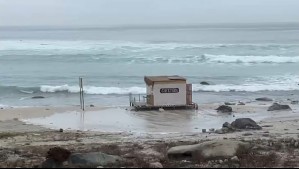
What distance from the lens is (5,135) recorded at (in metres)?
15.9

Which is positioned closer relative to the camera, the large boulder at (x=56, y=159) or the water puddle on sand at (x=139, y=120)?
the large boulder at (x=56, y=159)

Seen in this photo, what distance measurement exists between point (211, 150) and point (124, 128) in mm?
8705

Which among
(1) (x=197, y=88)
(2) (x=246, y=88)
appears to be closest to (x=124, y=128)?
(1) (x=197, y=88)

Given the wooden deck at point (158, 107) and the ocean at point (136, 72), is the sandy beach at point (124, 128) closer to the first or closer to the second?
the wooden deck at point (158, 107)

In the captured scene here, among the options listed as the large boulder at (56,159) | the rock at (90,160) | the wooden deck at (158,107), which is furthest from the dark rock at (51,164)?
the wooden deck at (158,107)

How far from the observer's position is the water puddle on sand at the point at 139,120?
59.9 feet

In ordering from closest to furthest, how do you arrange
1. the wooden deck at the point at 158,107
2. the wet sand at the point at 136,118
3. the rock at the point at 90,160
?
the rock at the point at 90,160
the wet sand at the point at 136,118
the wooden deck at the point at 158,107

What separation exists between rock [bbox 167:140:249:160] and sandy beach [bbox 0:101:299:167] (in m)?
0.63

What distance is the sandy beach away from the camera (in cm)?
1350

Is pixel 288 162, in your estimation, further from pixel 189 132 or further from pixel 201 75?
pixel 201 75

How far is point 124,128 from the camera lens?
18.3m

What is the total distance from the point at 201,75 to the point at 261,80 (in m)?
5.48

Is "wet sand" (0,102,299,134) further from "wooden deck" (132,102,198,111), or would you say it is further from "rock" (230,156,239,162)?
"rock" (230,156,239,162)

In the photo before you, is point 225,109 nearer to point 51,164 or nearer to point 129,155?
point 129,155
